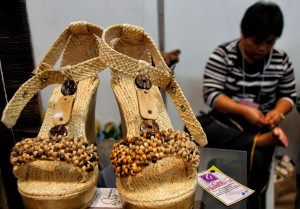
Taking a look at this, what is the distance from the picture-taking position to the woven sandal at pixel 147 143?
431mm

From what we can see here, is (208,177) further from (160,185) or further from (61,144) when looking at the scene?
(61,144)

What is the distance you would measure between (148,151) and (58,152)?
5.1 inches

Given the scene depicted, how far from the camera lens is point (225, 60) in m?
1.03

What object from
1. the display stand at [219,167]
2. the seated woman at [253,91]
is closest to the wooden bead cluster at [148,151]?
the display stand at [219,167]

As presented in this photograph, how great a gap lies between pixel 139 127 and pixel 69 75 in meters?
0.15

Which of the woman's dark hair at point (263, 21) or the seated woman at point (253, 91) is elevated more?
the woman's dark hair at point (263, 21)

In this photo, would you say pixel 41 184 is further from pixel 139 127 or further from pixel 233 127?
pixel 233 127

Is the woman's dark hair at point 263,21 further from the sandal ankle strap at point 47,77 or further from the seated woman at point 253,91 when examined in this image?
the sandal ankle strap at point 47,77

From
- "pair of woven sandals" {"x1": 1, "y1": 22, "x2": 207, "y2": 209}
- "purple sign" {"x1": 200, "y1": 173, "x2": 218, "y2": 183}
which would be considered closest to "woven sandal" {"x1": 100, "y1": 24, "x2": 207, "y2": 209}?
"pair of woven sandals" {"x1": 1, "y1": 22, "x2": 207, "y2": 209}

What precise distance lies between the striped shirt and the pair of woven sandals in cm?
49

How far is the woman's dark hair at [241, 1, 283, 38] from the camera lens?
89cm

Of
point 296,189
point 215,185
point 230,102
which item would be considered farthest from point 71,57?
point 296,189

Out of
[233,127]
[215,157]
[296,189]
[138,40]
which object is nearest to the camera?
[138,40]

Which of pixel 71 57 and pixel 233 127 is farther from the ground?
pixel 71 57
